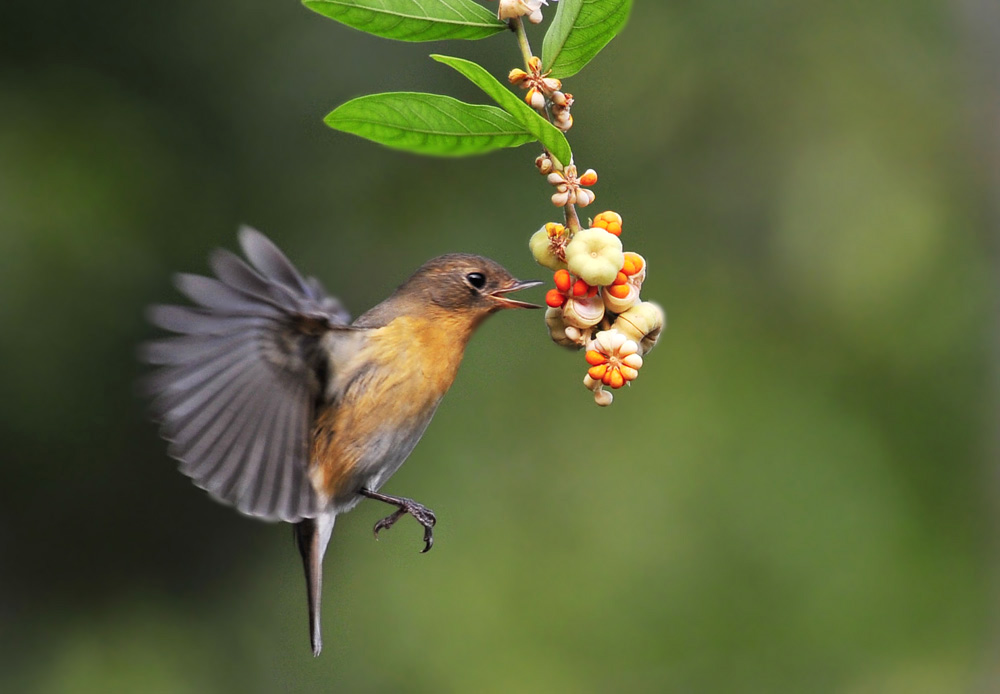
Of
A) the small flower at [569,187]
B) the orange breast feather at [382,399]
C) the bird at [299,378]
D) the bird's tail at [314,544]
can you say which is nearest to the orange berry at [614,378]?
the small flower at [569,187]

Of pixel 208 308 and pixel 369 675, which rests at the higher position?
pixel 208 308

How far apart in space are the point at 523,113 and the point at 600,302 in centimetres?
33

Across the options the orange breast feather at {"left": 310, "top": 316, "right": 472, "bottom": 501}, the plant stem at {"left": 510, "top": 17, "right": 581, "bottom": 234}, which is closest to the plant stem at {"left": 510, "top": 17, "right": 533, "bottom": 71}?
the plant stem at {"left": 510, "top": 17, "right": 581, "bottom": 234}

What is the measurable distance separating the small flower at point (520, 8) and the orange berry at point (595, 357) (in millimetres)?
448

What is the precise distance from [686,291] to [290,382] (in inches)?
202

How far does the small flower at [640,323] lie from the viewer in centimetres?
160

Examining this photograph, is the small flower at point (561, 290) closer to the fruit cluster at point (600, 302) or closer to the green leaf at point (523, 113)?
the fruit cluster at point (600, 302)

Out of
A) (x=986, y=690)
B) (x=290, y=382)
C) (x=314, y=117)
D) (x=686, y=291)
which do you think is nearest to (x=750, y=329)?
(x=686, y=291)

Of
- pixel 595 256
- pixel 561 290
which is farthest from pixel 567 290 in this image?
pixel 595 256

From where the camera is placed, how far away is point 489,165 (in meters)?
6.34

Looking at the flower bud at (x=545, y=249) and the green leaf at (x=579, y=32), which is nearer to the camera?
the green leaf at (x=579, y=32)

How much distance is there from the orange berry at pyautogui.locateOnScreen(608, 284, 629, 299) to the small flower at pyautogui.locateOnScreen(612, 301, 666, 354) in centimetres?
3

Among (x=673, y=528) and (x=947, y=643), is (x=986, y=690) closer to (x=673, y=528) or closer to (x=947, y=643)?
(x=947, y=643)

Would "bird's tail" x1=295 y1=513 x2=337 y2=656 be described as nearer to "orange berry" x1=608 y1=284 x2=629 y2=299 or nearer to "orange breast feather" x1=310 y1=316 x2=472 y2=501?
"orange breast feather" x1=310 y1=316 x2=472 y2=501
